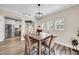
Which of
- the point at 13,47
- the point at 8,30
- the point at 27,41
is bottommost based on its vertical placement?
the point at 13,47

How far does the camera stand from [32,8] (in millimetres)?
2406

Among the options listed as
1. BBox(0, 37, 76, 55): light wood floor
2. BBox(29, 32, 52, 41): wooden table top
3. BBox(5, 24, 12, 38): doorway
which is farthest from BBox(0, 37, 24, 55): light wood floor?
BBox(29, 32, 52, 41): wooden table top

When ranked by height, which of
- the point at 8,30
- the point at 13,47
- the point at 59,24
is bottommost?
the point at 13,47

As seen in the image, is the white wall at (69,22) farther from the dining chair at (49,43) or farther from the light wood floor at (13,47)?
the light wood floor at (13,47)

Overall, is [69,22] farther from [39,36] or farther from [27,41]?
[27,41]

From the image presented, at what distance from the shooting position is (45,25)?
2428 mm

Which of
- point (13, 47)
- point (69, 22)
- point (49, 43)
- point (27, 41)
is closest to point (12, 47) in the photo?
point (13, 47)

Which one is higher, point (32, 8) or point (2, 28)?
point (32, 8)

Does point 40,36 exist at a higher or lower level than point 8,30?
lower

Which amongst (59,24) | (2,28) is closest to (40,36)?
(59,24)

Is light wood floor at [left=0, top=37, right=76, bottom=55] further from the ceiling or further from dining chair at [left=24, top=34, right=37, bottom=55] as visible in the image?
the ceiling

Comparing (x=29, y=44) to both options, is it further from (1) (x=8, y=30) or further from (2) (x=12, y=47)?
(1) (x=8, y=30)

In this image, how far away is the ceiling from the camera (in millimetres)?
2385
